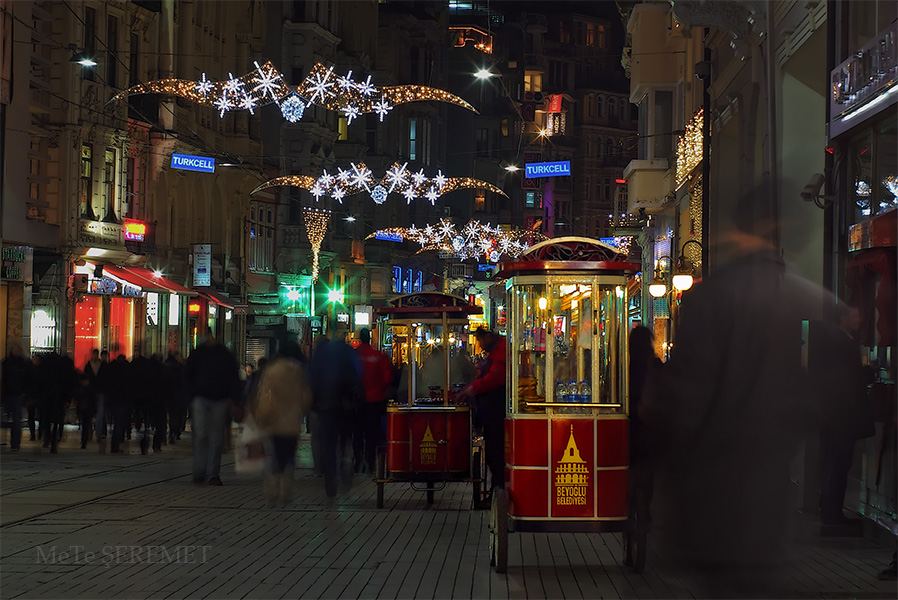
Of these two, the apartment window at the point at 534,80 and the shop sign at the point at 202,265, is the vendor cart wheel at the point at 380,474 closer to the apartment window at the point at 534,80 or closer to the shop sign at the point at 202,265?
the shop sign at the point at 202,265

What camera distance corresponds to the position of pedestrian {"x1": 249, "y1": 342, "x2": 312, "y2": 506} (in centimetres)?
1520

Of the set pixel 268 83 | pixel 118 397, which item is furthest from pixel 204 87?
pixel 118 397

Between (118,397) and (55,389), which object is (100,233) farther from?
(118,397)

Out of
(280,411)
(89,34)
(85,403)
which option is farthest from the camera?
(89,34)

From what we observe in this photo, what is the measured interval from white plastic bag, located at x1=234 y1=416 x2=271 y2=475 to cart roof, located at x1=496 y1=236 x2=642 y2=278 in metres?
5.68

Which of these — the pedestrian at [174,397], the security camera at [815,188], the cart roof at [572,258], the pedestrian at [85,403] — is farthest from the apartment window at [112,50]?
the cart roof at [572,258]

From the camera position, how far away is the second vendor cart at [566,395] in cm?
1032

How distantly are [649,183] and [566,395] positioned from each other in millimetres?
25625

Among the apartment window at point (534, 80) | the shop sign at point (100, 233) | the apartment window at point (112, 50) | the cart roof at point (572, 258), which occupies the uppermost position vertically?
the apartment window at point (534, 80)

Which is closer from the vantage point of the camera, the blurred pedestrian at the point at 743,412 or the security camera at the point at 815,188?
the blurred pedestrian at the point at 743,412

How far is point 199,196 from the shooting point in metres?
47.9

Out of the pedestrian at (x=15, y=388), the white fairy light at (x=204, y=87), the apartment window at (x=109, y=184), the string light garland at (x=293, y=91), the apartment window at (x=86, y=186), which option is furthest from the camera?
the apartment window at (x=109, y=184)

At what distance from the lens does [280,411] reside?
15.2 m

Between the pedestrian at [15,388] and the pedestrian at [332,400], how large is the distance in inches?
332
